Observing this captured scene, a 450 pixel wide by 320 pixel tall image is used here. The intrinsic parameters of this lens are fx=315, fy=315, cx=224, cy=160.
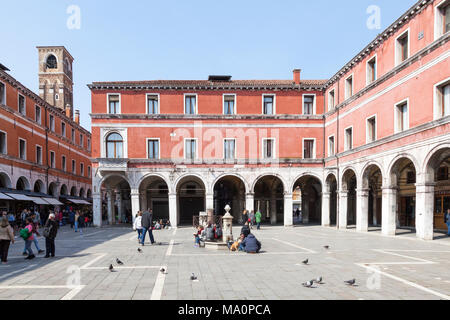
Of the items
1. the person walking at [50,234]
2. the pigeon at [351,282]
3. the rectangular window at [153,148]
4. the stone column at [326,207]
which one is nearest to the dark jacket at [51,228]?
Result: the person walking at [50,234]

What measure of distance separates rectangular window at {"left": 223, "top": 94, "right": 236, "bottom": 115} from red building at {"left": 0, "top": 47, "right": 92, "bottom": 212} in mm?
17217

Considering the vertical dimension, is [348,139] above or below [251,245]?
above

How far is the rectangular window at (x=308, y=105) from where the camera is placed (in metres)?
27.9

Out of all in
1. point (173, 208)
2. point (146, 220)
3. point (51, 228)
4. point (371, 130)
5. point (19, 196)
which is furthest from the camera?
point (173, 208)

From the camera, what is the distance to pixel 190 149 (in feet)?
89.1

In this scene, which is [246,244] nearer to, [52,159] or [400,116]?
[400,116]

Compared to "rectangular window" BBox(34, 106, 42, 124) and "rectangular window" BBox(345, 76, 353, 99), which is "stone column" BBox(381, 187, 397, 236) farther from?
"rectangular window" BBox(34, 106, 42, 124)

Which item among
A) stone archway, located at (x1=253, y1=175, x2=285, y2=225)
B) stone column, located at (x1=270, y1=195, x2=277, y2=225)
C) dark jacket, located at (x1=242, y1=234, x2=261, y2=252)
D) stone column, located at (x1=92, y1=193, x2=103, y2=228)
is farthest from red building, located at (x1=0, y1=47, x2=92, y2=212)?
stone column, located at (x1=270, y1=195, x2=277, y2=225)

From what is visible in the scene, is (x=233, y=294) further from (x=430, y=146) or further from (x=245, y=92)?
(x=245, y=92)

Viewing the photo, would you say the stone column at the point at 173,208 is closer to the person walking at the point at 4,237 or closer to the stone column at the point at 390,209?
the stone column at the point at 390,209

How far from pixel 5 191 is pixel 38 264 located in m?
16.2

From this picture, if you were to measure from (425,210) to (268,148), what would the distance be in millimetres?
13644

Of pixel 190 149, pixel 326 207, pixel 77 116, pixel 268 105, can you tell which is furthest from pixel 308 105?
pixel 77 116
